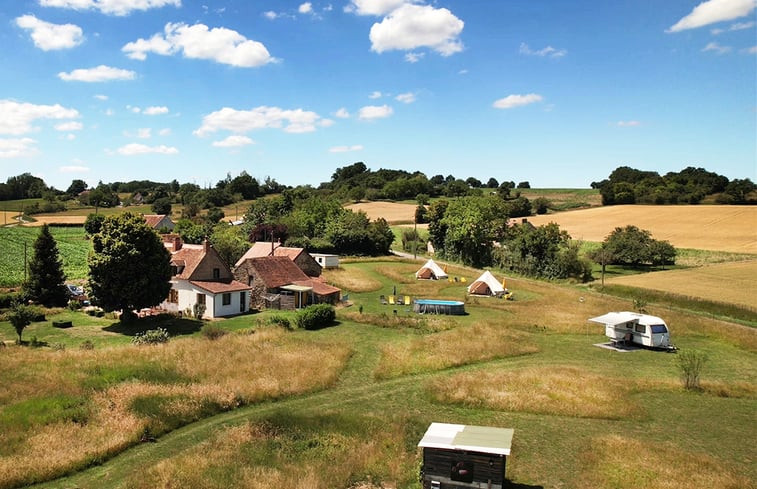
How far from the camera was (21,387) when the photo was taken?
2169 centimetres

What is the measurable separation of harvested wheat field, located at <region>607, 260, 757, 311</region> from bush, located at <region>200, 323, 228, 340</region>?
1594 inches

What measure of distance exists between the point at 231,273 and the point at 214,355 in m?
18.6

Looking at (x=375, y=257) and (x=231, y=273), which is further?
(x=375, y=257)

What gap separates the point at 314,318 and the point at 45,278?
946 inches

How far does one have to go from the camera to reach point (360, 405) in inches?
882

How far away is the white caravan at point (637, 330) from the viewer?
Answer: 32594 mm

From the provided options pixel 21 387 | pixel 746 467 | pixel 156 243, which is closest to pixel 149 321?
pixel 156 243

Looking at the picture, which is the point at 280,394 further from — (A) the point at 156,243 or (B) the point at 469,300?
(B) the point at 469,300

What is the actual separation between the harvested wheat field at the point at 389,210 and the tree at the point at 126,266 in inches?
3025

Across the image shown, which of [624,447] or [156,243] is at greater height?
[156,243]

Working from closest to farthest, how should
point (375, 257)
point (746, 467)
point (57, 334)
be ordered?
1. point (746, 467)
2. point (57, 334)
3. point (375, 257)

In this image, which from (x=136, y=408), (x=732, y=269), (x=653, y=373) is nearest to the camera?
(x=136, y=408)

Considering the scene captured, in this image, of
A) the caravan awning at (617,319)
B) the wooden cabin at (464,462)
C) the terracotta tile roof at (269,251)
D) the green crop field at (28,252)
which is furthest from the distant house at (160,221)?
the wooden cabin at (464,462)

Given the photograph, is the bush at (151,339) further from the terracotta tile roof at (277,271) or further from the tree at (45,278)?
the tree at (45,278)
